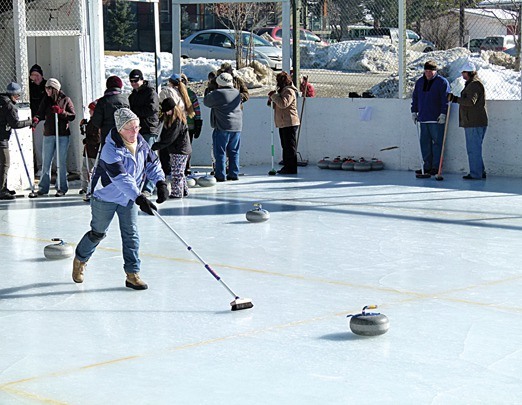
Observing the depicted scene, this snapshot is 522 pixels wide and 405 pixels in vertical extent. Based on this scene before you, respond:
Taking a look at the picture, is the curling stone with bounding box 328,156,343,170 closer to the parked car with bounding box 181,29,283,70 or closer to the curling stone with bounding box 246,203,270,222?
the curling stone with bounding box 246,203,270,222

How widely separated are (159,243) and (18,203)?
13.1ft

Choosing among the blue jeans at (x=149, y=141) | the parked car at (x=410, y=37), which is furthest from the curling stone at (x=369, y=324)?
the parked car at (x=410, y=37)

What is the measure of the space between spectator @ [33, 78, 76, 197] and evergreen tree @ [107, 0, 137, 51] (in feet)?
68.5

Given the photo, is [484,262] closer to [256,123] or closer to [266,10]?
[256,123]

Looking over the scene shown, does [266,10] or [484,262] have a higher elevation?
[266,10]

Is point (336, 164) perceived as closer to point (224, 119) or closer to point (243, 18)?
point (224, 119)

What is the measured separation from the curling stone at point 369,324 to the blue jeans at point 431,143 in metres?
10.2

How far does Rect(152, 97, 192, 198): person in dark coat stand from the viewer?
14250 mm

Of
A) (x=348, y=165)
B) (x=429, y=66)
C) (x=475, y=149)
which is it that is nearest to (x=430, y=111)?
(x=429, y=66)

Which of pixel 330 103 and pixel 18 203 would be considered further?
pixel 330 103

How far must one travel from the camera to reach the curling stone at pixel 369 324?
7.28 metres

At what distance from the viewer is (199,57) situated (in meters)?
24.5

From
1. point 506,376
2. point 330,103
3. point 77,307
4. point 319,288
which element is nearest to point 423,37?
point 330,103

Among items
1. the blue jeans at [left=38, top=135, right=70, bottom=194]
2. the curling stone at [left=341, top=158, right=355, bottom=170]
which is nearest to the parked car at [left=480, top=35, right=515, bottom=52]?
the curling stone at [left=341, top=158, right=355, bottom=170]
